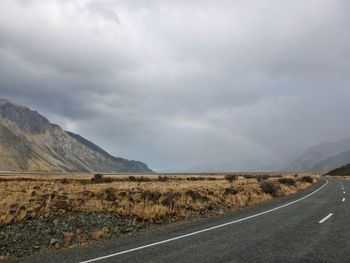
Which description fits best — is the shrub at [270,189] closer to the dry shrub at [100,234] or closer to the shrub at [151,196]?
the shrub at [151,196]

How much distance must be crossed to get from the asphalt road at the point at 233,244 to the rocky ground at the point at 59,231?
1.75m

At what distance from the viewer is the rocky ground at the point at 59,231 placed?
13.1 metres

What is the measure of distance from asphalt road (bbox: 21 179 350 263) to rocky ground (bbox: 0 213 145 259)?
5.74 ft

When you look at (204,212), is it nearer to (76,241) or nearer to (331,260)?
(76,241)

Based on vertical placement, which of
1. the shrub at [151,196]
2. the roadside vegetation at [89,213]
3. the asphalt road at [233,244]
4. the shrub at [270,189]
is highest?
the shrub at [270,189]

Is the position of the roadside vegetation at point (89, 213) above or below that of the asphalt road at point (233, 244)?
above

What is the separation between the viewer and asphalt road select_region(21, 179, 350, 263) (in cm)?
948

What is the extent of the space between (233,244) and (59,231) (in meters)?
7.07

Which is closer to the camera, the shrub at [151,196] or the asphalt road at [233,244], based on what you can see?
→ the asphalt road at [233,244]

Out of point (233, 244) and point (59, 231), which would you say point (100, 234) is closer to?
point (59, 231)

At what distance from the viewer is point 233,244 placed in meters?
11.0

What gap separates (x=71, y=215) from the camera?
55.2 feet

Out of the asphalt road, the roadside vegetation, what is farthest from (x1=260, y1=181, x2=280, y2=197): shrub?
the asphalt road

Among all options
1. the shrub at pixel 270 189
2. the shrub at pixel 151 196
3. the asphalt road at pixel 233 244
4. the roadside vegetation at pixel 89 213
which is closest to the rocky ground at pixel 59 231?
the roadside vegetation at pixel 89 213
